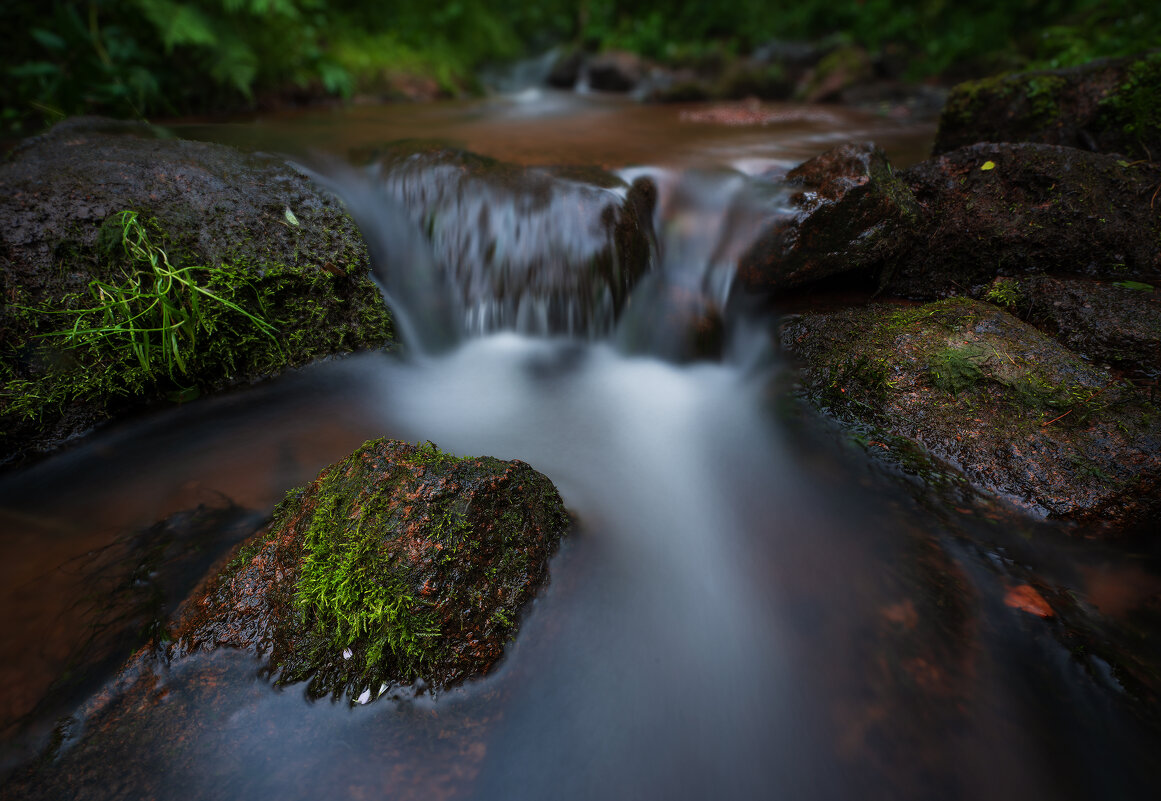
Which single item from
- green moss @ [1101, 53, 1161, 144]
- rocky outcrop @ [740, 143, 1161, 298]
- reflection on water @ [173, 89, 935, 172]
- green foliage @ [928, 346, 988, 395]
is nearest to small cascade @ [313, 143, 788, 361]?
rocky outcrop @ [740, 143, 1161, 298]

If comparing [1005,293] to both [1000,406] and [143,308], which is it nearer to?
[1000,406]

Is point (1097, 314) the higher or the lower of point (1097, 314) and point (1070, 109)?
the lower

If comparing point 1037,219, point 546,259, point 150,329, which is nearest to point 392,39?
point 546,259

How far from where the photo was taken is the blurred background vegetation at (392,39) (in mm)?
4961

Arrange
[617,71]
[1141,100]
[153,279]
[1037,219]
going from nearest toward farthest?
[153,279] → [1037,219] → [1141,100] → [617,71]

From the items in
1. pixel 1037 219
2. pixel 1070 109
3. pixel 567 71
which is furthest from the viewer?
pixel 567 71

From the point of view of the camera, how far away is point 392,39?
8.99 metres

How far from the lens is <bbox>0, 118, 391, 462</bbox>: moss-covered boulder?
257 cm

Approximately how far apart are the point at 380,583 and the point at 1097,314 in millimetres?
4046

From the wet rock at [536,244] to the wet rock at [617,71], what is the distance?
8667 mm

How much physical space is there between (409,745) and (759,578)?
1.60 metres

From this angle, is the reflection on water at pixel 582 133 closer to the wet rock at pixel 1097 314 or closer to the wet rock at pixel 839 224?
the wet rock at pixel 839 224

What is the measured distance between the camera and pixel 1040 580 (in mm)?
2160

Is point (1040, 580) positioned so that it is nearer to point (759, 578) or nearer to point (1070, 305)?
point (759, 578)
